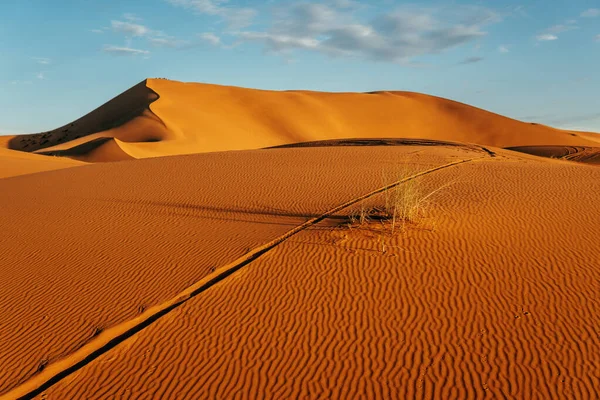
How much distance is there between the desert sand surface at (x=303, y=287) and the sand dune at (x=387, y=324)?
2 centimetres

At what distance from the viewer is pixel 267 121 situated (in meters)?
60.3

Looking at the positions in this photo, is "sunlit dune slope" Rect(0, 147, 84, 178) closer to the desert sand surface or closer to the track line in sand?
the desert sand surface

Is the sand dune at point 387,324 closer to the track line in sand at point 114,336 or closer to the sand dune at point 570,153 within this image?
the track line in sand at point 114,336

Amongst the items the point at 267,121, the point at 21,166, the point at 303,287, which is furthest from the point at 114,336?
the point at 267,121

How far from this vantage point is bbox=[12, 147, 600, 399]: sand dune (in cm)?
476

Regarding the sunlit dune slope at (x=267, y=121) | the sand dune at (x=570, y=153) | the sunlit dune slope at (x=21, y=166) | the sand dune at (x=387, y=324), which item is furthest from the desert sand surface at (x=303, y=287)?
the sunlit dune slope at (x=267, y=121)

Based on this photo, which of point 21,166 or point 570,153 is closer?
point 21,166

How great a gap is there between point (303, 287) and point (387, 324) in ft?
4.66

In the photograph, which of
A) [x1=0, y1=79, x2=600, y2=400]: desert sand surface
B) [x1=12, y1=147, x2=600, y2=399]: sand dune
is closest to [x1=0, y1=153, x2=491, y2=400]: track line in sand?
[x1=0, y1=79, x2=600, y2=400]: desert sand surface

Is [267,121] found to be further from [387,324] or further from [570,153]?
[387,324]

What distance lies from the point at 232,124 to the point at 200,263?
162ft

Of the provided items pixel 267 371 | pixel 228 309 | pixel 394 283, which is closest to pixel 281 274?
pixel 228 309

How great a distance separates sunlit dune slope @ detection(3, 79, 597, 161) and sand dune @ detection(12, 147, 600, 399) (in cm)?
3469

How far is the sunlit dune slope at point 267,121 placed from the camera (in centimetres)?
4828
